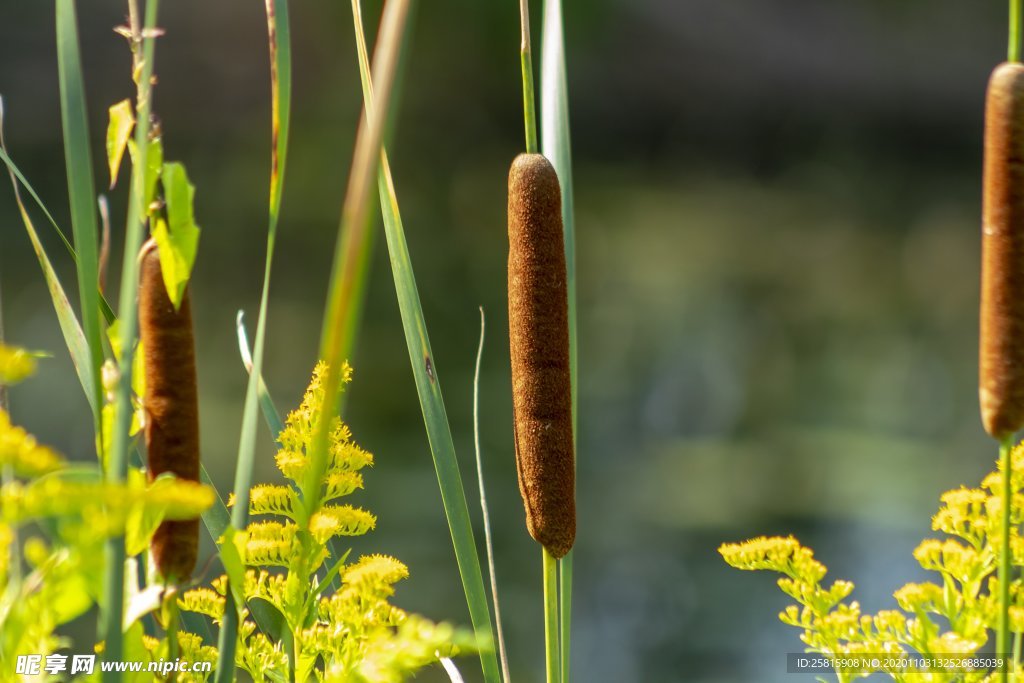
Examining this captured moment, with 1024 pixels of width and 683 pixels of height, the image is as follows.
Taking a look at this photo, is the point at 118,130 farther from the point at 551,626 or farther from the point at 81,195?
the point at 551,626

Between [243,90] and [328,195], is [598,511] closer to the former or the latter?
[328,195]

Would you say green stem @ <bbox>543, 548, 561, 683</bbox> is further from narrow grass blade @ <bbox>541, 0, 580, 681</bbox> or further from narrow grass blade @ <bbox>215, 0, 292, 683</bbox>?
narrow grass blade @ <bbox>215, 0, 292, 683</bbox>

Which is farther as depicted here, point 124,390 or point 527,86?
point 527,86

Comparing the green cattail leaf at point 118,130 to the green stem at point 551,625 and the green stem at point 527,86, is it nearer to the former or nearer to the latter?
the green stem at point 527,86

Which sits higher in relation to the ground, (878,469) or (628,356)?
(628,356)

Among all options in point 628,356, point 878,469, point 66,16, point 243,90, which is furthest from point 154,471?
point 243,90

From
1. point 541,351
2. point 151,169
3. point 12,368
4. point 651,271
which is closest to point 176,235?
point 151,169

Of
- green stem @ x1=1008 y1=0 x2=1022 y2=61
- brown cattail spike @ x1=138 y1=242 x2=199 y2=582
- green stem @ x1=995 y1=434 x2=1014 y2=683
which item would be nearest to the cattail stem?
green stem @ x1=1008 y1=0 x2=1022 y2=61
